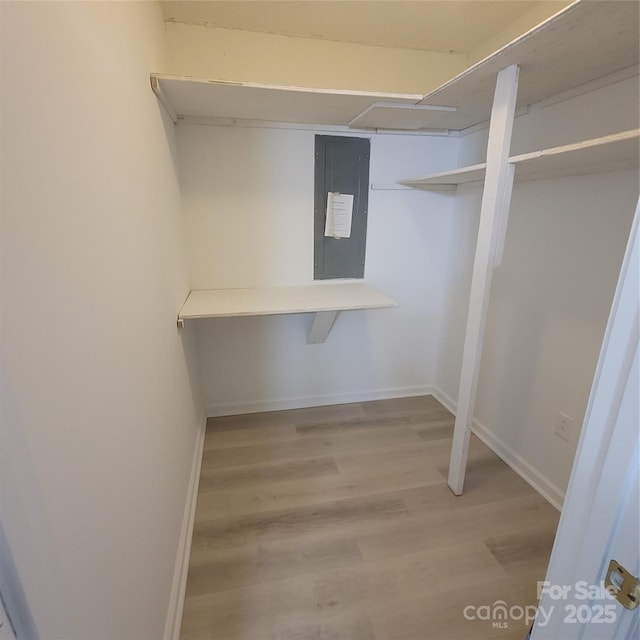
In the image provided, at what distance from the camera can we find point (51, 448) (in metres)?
0.54

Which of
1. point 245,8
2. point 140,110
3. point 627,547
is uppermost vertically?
point 245,8

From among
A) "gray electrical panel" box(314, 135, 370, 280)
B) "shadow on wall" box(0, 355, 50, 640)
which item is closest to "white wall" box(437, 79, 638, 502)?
"gray electrical panel" box(314, 135, 370, 280)

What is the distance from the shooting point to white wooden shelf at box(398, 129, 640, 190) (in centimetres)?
105

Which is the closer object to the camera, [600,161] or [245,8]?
[600,161]

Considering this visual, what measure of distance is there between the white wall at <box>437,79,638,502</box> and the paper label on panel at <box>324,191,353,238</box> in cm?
81

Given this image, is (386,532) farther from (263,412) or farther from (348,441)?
(263,412)

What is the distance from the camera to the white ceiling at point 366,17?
1.67 m

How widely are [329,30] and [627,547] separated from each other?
7.86 feet

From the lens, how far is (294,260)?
93.9 inches

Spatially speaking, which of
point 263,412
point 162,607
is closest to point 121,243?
point 162,607

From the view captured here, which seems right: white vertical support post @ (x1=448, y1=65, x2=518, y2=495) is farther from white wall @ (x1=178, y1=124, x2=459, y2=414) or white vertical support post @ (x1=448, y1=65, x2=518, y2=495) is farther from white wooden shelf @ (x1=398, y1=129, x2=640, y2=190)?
white wall @ (x1=178, y1=124, x2=459, y2=414)

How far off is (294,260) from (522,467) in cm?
190

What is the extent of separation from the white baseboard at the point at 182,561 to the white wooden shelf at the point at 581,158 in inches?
80.6

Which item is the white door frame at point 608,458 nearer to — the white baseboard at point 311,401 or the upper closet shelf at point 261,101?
the upper closet shelf at point 261,101
